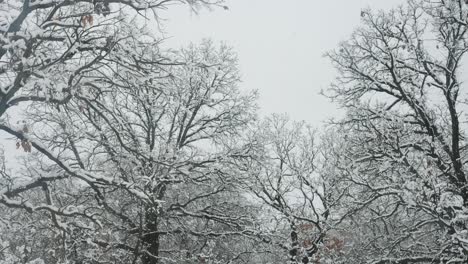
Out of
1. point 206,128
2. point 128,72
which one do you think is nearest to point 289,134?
point 206,128

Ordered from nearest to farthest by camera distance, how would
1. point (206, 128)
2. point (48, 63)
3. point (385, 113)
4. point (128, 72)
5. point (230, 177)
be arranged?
point (48, 63)
point (128, 72)
point (385, 113)
point (230, 177)
point (206, 128)

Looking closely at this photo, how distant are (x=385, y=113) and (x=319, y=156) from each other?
8020 mm

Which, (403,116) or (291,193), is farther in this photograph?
(291,193)

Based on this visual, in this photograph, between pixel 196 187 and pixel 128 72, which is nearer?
pixel 128 72

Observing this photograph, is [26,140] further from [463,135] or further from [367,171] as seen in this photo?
[463,135]

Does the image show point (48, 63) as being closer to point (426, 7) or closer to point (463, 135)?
point (426, 7)

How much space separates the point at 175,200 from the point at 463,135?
9.21 m

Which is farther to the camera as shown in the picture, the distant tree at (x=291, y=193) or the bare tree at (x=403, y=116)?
the distant tree at (x=291, y=193)

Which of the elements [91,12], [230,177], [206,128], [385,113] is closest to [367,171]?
[385,113]

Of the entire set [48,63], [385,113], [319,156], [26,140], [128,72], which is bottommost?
[26,140]

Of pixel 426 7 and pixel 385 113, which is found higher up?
pixel 426 7

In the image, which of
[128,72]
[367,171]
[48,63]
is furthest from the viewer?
[367,171]

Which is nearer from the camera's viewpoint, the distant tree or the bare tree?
the bare tree

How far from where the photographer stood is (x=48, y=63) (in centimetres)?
566
